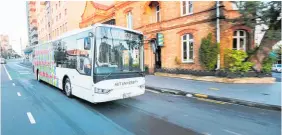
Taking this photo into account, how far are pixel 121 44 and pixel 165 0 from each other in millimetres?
11744

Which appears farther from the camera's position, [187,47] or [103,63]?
[187,47]

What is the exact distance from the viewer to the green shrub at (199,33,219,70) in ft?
43.7

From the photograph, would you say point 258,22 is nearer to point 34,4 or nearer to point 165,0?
point 165,0

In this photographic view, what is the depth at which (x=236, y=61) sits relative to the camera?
1263 cm

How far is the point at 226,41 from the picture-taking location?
13.5m

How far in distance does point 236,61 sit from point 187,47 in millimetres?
4100

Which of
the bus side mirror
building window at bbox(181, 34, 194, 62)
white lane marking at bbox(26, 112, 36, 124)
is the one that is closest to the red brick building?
building window at bbox(181, 34, 194, 62)

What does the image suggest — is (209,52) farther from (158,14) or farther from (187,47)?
(158,14)

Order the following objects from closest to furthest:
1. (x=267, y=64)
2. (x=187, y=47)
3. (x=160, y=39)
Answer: (x=267, y=64)
(x=187, y=47)
(x=160, y=39)

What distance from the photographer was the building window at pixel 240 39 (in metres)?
13.8

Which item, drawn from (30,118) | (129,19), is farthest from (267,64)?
(129,19)

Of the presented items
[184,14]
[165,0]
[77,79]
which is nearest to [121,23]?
[165,0]

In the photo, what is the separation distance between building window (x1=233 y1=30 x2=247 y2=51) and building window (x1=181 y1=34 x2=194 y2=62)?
3.06m

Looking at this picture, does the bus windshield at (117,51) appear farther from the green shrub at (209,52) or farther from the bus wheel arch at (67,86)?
the green shrub at (209,52)
